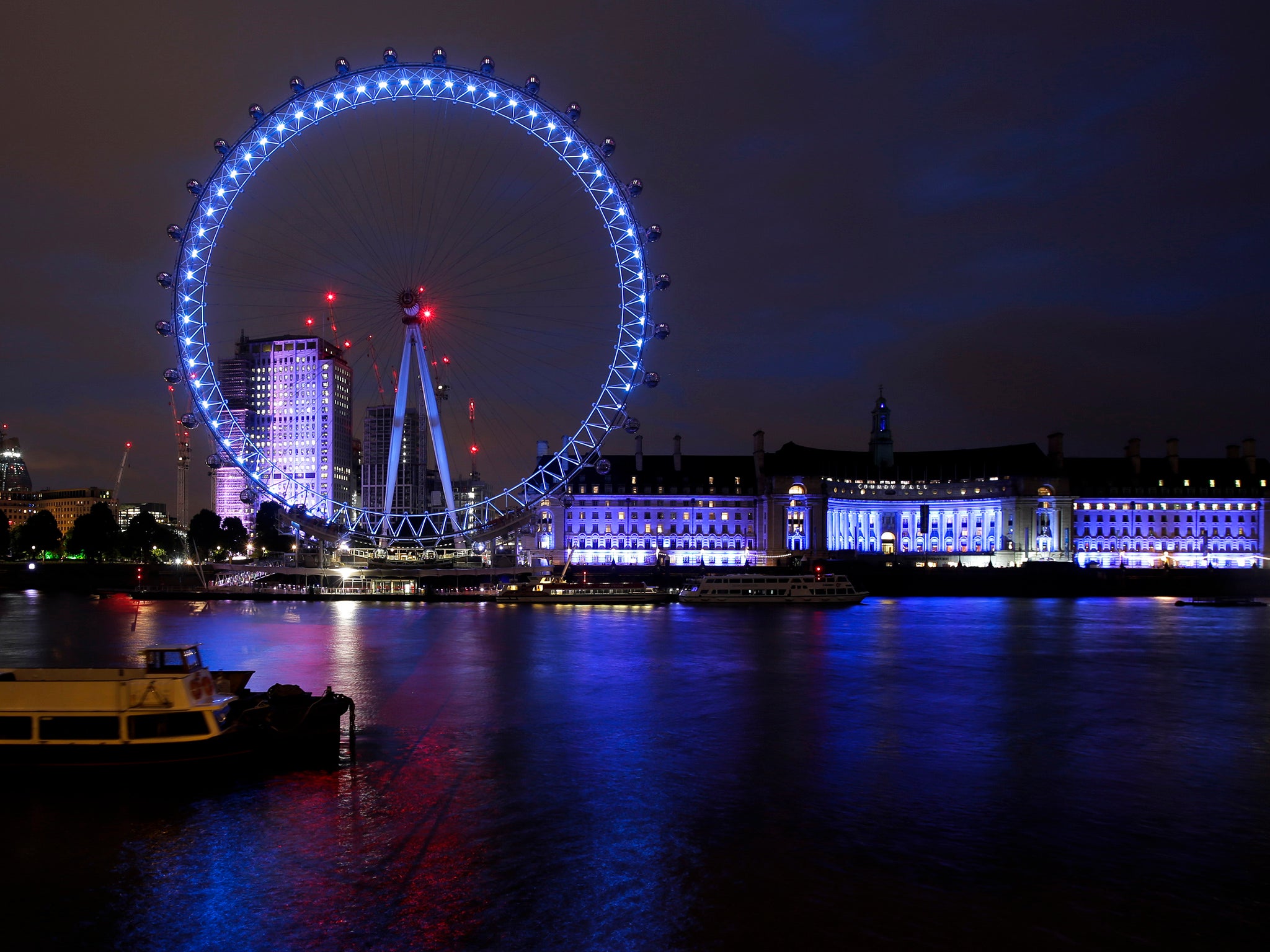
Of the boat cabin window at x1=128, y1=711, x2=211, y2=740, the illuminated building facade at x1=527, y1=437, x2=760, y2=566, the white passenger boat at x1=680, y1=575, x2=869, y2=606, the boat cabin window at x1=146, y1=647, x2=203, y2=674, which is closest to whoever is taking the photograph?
the boat cabin window at x1=128, y1=711, x2=211, y2=740

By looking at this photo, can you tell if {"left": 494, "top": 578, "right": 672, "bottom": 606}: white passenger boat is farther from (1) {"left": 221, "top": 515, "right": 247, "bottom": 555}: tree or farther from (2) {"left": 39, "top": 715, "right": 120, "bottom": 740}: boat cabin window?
(2) {"left": 39, "top": 715, "right": 120, "bottom": 740}: boat cabin window

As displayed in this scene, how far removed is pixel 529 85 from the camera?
149 ft

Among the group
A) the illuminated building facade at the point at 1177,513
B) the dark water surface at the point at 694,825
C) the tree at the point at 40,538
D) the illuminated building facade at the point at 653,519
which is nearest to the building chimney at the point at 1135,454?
the illuminated building facade at the point at 1177,513

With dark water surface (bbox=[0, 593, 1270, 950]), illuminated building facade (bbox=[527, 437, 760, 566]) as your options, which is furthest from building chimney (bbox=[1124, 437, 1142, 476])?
dark water surface (bbox=[0, 593, 1270, 950])

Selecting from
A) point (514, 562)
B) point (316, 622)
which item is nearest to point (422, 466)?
point (514, 562)

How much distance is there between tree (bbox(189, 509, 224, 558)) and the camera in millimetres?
121250

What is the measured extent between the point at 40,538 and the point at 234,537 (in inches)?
814

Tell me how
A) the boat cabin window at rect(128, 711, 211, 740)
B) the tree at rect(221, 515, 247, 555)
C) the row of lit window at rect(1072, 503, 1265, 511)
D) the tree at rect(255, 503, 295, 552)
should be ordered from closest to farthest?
the boat cabin window at rect(128, 711, 211, 740), the row of lit window at rect(1072, 503, 1265, 511), the tree at rect(221, 515, 247, 555), the tree at rect(255, 503, 295, 552)

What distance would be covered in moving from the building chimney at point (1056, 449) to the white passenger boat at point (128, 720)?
112530 mm

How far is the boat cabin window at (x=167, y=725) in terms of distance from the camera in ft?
65.8

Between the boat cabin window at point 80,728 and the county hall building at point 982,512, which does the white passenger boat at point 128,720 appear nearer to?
the boat cabin window at point 80,728

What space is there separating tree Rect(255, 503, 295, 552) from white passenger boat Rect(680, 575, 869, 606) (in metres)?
65.5

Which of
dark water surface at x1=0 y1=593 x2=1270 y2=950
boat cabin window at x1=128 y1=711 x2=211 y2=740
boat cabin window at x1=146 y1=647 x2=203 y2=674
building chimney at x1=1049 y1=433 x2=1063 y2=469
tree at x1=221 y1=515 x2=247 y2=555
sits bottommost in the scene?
dark water surface at x1=0 y1=593 x2=1270 y2=950

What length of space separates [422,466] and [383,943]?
181459 mm
